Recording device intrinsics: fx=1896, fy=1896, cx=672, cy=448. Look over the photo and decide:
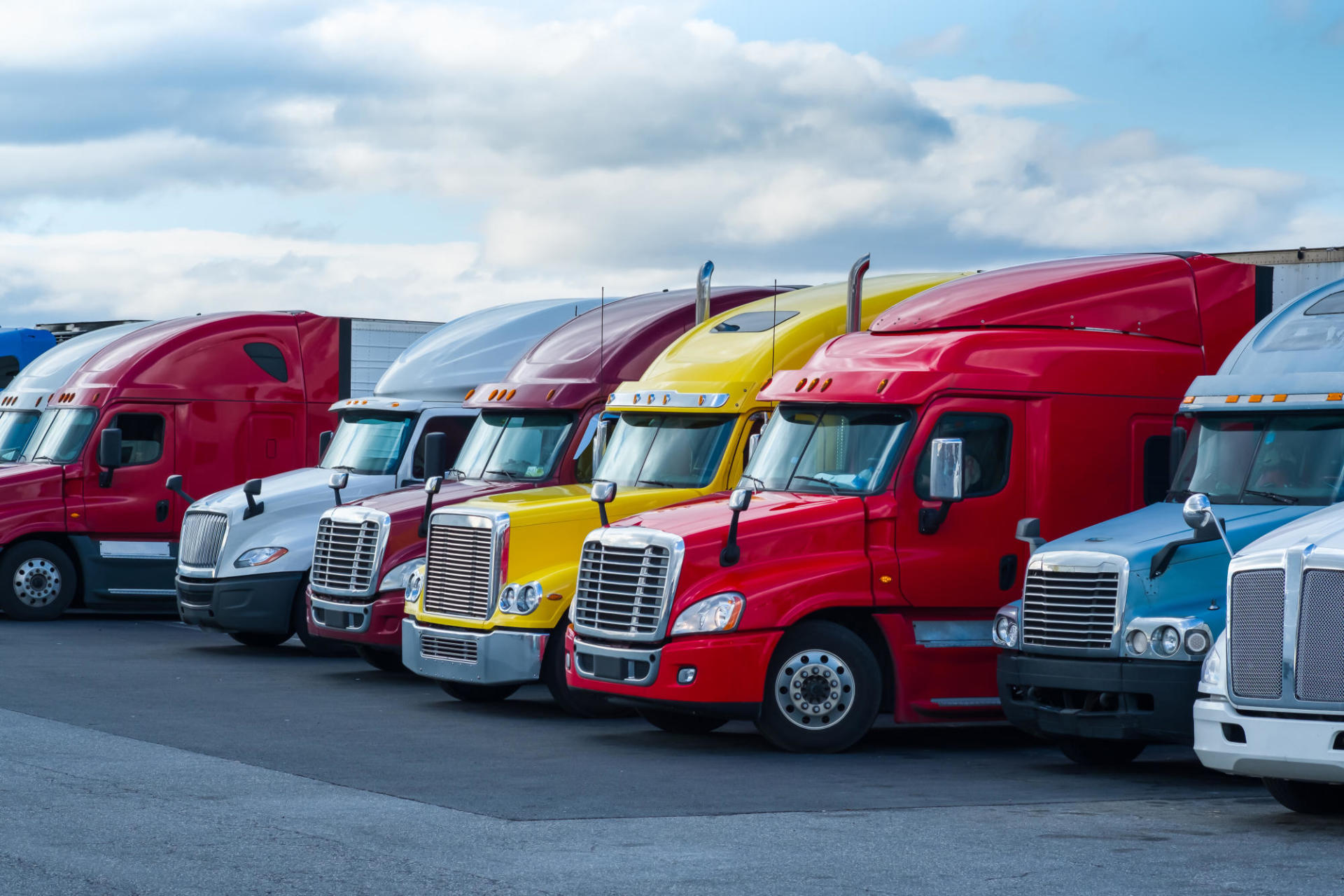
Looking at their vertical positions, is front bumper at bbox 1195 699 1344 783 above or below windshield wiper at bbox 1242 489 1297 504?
below

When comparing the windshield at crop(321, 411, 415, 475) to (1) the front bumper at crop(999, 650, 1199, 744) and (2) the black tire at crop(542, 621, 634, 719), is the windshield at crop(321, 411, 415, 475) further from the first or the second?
(1) the front bumper at crop(999, 650, 1199, 744)

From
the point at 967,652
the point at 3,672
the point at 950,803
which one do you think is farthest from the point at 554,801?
the point at 3,672

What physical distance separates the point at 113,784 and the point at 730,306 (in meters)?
9.24

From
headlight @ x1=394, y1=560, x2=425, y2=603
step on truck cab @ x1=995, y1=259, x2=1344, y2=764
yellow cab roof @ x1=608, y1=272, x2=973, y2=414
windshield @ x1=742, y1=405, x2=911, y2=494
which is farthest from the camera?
headlight @ x1=394, y1=560, x2=425, y2=603

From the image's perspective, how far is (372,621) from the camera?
16578mm

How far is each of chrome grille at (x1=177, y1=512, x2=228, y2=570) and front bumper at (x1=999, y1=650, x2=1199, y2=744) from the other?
32.7 feet

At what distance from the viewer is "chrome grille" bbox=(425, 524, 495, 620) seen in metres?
14.6

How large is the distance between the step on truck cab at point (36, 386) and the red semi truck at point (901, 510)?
521 inches

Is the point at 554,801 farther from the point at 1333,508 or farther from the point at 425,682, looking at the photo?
the point at 425,682

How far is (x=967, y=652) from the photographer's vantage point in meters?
13.0

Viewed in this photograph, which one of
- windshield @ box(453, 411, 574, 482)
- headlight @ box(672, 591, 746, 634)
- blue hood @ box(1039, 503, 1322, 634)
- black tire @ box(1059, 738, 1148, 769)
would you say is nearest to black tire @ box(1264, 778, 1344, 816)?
blue hood @ box(1039, 503, 1322, 634)

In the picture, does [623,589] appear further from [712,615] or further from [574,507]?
[574,507]

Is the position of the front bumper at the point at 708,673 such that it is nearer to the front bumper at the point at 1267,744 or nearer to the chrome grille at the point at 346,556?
the front bumper at the point at 1267,744

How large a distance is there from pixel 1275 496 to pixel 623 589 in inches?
169
